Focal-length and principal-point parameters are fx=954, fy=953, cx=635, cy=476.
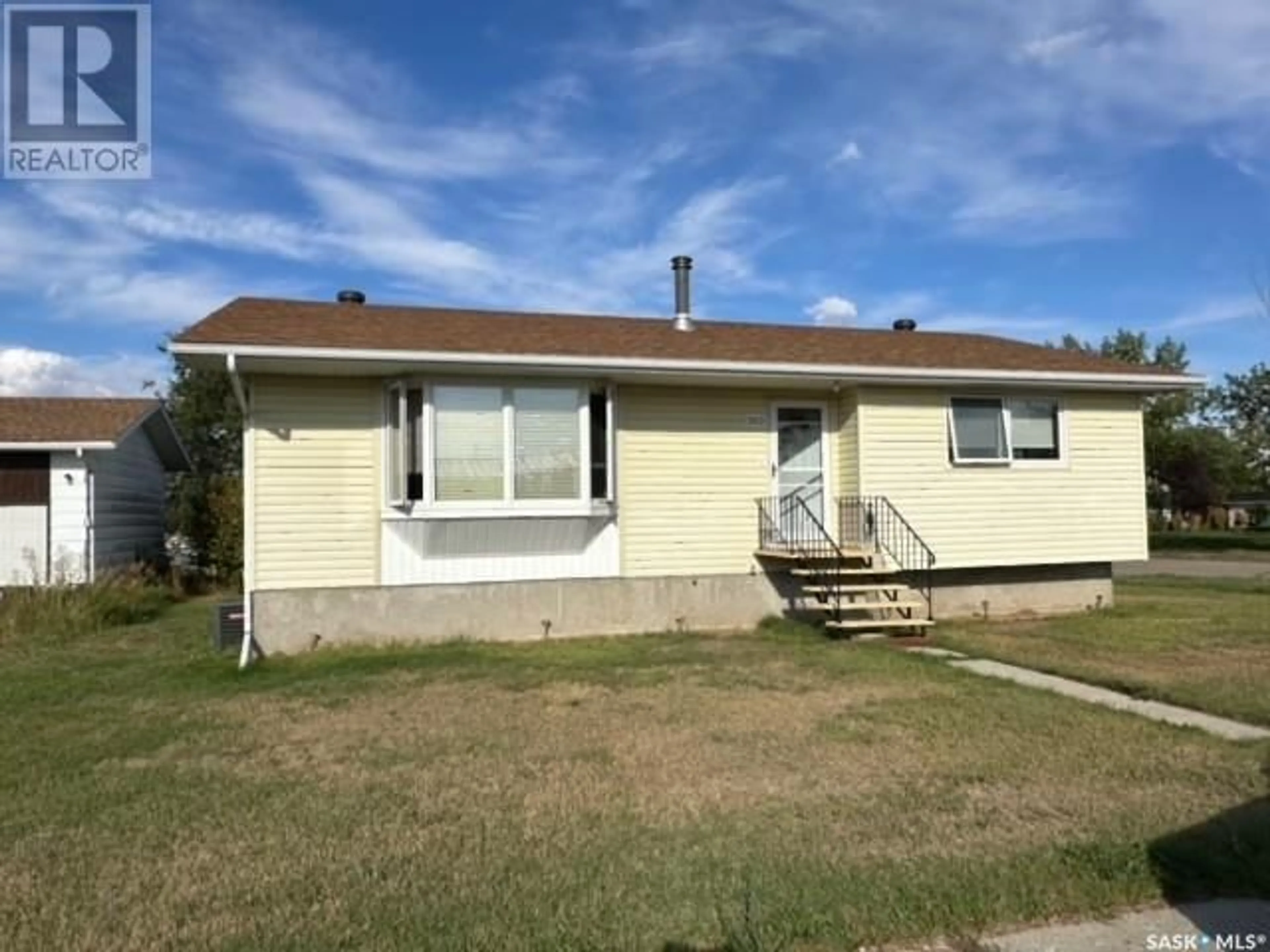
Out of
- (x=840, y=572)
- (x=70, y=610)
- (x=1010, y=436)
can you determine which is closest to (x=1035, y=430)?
(x=1010, y=436)

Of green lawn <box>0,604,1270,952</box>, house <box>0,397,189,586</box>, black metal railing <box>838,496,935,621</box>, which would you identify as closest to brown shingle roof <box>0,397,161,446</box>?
house <box>0,397,189,586</box>

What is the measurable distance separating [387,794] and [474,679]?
3507 millimetres

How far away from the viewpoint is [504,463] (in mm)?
10695

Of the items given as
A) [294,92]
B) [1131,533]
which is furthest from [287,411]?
[1131,533]

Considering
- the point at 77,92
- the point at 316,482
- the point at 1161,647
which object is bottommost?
the point at 1161,647

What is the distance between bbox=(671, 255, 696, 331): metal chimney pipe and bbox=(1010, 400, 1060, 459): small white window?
187 inches

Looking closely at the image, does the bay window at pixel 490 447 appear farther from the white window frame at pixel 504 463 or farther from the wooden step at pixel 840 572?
the wooden step at pixel 840 572

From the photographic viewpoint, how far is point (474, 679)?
8.77 m

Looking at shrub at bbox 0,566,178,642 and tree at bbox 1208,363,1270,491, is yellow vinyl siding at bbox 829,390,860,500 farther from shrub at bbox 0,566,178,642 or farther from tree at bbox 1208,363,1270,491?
tree at bbox 1208,363,1270,491

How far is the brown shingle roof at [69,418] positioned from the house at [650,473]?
759cm

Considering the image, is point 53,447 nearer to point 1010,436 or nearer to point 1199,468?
point 1010,436

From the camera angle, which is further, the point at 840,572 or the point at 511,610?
the point at 840,572

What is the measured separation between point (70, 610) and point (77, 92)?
6.76 meters

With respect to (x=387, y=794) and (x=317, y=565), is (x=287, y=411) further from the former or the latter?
(x=387, y=794)
